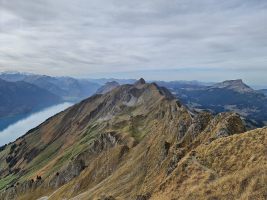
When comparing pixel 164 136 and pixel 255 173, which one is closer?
pixel 255 173

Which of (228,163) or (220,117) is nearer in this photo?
(228,163)

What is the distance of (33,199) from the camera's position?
6816 inches

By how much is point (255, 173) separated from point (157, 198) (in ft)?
40.8

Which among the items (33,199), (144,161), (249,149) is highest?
(249,149)

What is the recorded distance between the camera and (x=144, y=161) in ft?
310

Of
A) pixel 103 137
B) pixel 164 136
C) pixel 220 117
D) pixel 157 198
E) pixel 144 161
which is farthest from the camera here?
pixel 103 137

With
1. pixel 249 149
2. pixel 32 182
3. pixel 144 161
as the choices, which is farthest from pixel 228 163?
pixel 32 182

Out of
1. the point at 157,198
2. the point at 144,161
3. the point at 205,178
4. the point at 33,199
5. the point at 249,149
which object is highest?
the point at 249,149

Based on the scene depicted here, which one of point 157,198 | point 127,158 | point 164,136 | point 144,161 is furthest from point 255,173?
point 127,158

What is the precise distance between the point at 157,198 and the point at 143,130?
12897 centimetres

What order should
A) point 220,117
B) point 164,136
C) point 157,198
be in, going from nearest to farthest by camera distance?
point 157,198 → point 220,117 → point 164,136

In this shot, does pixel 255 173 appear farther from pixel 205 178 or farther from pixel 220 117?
pixel 220 117

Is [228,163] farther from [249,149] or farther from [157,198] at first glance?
[157,198]

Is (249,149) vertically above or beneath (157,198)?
above
